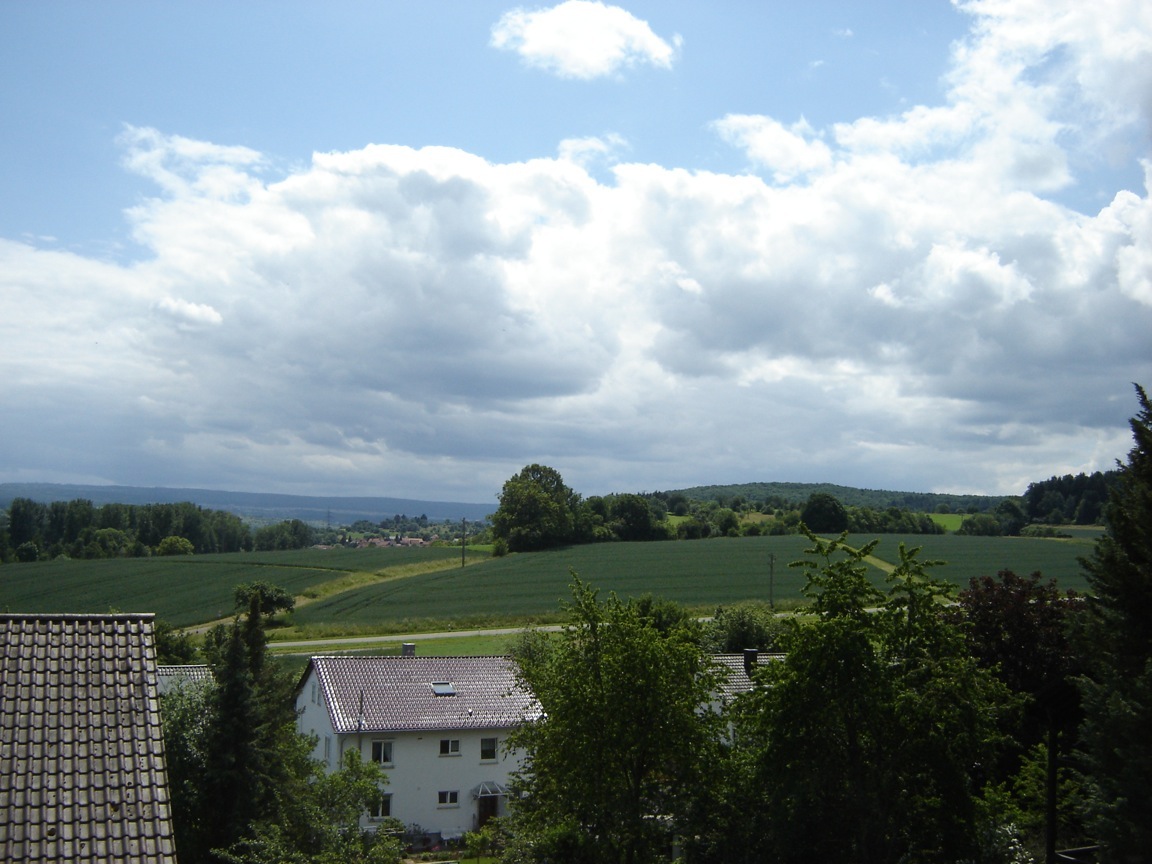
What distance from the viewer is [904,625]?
1914cm

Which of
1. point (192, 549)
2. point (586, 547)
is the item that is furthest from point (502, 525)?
point (192, 549)

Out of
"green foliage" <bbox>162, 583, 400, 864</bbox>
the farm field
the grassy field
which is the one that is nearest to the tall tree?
"green foliage" <bbox>162, 583, 400, 864</bbox>

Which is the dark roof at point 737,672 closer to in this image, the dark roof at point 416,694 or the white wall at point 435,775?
the dark roof at point 416,694

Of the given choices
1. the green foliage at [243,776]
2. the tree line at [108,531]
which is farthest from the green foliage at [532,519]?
the green foliage at [243,776]

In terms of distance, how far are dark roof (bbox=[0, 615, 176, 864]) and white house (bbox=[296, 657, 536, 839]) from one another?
89.5 feet

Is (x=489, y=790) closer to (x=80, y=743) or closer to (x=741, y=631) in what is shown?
(x=741, y=631)

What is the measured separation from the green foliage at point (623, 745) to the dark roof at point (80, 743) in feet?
38.8

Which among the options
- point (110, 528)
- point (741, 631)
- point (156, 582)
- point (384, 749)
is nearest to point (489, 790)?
point (384, 749)

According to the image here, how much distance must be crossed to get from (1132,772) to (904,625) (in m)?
4.38

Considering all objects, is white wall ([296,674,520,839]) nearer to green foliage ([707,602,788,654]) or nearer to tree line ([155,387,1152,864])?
tree line ([155,387,1152,864])

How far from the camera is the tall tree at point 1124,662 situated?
16500 millimetres

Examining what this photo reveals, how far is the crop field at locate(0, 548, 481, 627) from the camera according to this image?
8762 centimetres

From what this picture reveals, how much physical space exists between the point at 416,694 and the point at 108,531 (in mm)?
150122

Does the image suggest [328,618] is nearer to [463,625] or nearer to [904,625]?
[463,625]
